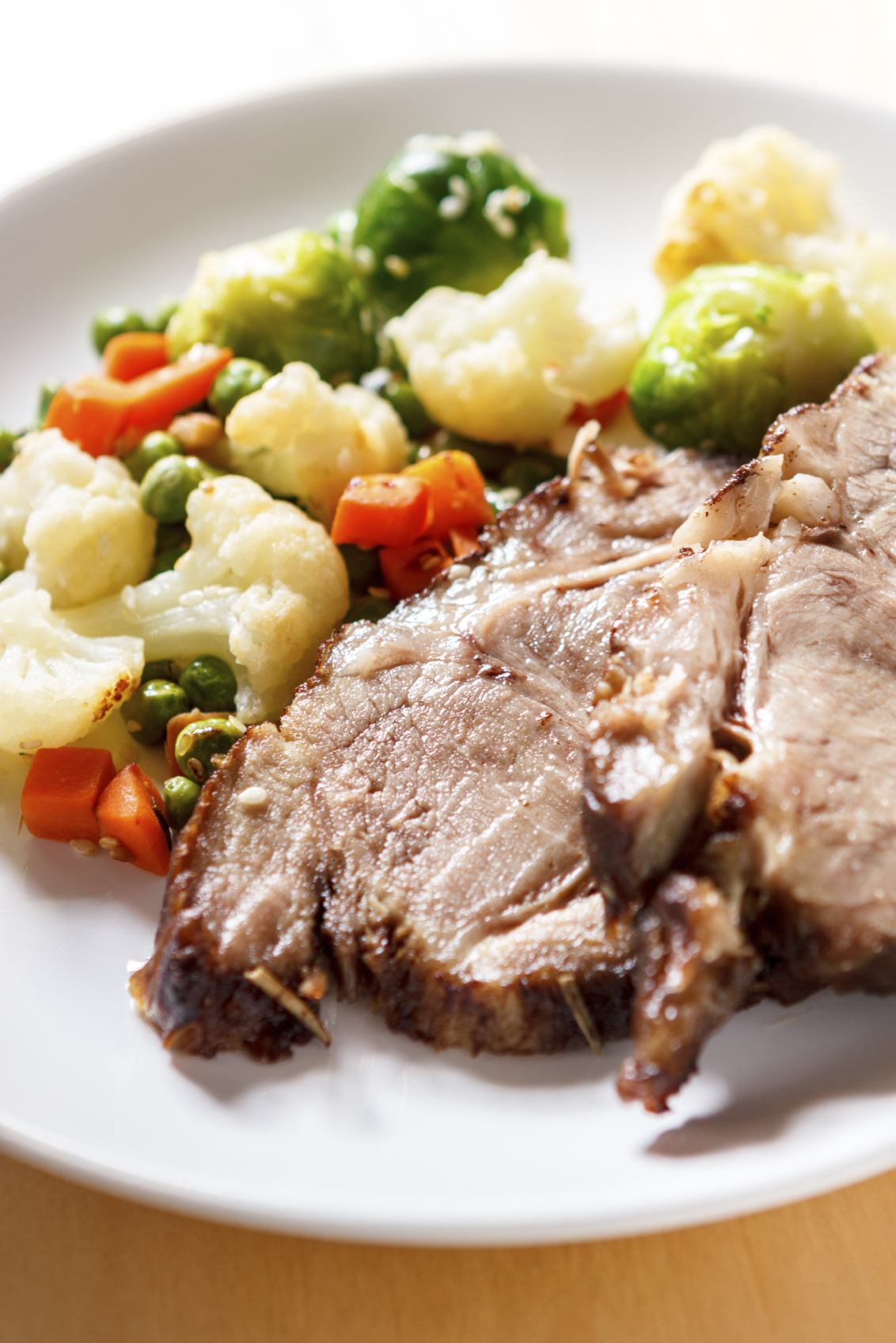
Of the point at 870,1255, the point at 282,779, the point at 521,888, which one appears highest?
the point at 282,779

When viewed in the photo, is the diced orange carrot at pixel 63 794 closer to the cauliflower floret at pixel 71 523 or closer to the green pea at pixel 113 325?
the cauliflower floret at pixel 71 523

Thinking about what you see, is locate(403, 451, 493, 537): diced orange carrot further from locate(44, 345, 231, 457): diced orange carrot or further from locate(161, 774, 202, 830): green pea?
locate(161, 774, 202, 830): green pea

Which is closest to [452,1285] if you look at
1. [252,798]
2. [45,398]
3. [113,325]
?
[252,798]

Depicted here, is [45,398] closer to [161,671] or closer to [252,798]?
[161,671]

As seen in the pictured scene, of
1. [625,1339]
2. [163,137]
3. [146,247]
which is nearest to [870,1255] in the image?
[625,1339]

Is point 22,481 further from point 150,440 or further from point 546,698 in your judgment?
point 546,698

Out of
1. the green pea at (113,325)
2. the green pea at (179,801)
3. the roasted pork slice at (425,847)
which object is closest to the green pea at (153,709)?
the green pea at (179,801)
